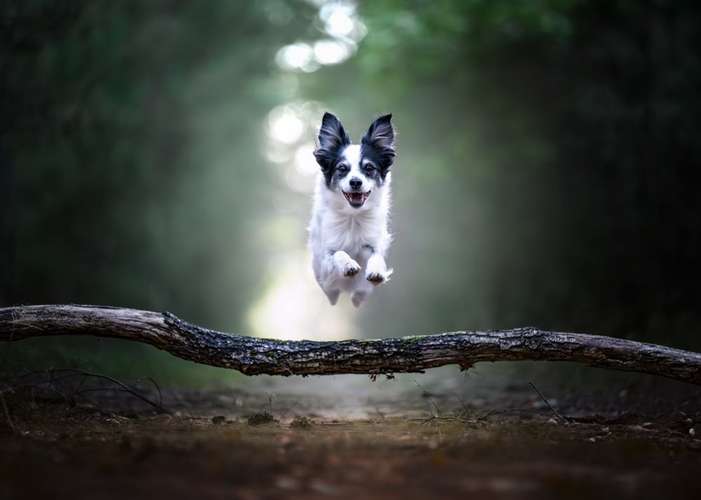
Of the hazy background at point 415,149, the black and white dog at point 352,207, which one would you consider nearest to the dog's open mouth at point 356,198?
the black and white dog at point 352,207

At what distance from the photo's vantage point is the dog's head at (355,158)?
7.55 metres

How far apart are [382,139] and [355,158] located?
429 mm

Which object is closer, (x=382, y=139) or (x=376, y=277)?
(x=376, y=277)

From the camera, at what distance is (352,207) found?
7629 millimetres

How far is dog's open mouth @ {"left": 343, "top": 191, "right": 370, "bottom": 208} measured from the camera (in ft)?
24.7

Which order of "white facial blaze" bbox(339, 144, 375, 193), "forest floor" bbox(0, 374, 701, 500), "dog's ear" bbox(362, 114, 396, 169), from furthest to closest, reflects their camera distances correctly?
"dog's ear" bbox(362, 114, 396, 169) < "white facial blaze" bbox(339, 144, 375, 193) < "forest floor" bbox(0, 374, 701, 500)

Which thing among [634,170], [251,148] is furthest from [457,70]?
[251,148]

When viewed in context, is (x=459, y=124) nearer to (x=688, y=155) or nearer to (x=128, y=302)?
(x=688, y=155)

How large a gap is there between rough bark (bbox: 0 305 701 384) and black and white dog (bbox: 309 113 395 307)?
1.21m

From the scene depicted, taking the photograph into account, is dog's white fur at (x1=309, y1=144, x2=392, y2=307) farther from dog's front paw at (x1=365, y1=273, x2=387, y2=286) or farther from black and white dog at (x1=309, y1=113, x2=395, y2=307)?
dog's front paw at (x1=365, y1=273, x2=387, y2=286)

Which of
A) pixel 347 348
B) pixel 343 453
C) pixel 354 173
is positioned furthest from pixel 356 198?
pixel 343 453

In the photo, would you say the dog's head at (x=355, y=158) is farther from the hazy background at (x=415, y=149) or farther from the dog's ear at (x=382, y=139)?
the hazy background at (x=415, y=149)

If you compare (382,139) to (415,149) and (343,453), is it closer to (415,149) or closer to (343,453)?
(343,453)

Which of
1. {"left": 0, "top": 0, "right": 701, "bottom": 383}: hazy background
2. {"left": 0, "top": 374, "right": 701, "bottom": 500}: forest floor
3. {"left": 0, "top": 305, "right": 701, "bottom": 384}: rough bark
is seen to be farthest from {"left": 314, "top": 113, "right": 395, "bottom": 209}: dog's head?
{"left": 0, "top": 0, "right": 701, "bottom": 383}: hazy background
